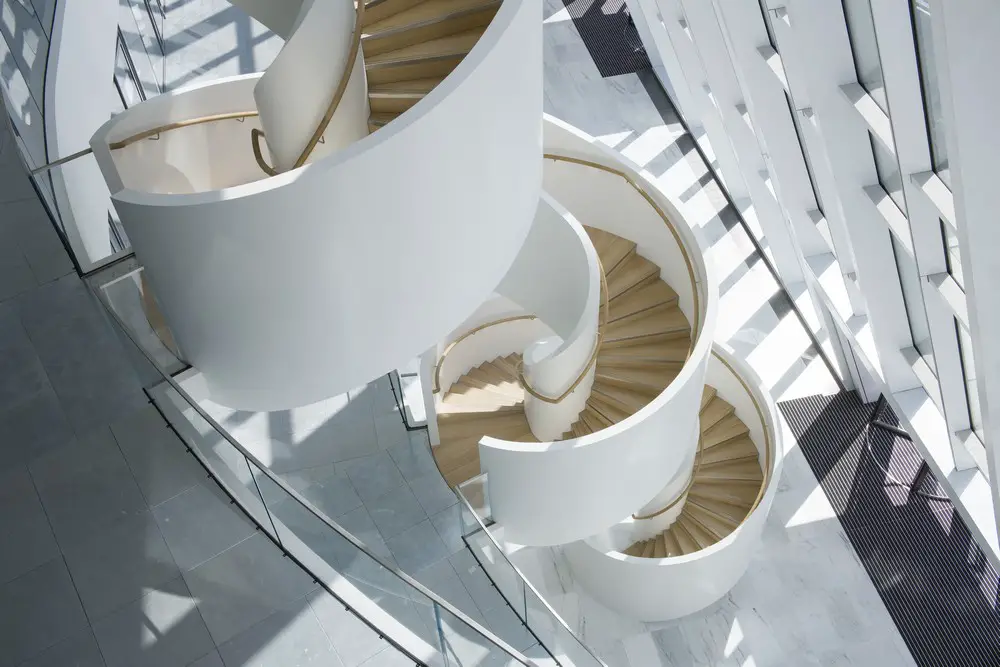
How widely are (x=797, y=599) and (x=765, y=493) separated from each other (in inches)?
55.3

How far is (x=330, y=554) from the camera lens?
217 inches

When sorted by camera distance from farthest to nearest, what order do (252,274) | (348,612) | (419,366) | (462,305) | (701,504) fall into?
(701,504)
(419,366)
(462,305)
(252,274)
(348,612)

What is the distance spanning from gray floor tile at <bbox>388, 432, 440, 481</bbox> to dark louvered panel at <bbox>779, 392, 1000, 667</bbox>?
484cm

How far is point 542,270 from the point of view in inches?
390

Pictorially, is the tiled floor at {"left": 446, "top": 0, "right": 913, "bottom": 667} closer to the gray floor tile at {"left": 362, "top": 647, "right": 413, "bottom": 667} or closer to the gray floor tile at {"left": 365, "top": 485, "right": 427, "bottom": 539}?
the gray floor tile at {"left": 365, "top": 485, "right": 427, "bottom": 539}

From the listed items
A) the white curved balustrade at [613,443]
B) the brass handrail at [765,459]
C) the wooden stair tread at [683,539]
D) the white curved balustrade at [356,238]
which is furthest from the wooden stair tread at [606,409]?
the white curved balustrade at [356,238]

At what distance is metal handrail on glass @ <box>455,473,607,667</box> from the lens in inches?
290

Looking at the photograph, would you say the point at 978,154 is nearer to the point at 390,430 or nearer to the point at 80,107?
the point at 390,430

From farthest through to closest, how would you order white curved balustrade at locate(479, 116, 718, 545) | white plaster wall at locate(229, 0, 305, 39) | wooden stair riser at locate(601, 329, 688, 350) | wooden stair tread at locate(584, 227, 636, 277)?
wooden stair tread at locate(584, 227, 636, 277) < wooden stair riser at locate(601, 329, 688, 350) < white curved balustrade at locate(479, 116, 718, 545) < white plaster wall at locate(229, 0, 305, 39)

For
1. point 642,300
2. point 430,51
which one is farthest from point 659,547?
point 430,51

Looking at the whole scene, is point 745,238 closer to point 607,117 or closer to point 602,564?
point 607,117

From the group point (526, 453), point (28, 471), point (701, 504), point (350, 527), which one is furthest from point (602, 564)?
point (28, 471)

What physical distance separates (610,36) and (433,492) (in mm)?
9594

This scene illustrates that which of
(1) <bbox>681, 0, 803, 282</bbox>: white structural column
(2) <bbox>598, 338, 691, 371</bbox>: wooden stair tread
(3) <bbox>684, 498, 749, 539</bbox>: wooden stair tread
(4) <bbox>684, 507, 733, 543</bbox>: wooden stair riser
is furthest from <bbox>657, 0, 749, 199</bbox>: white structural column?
(4) <bbox>684, 507, 733, 543</bbox>: wooden stair riser
